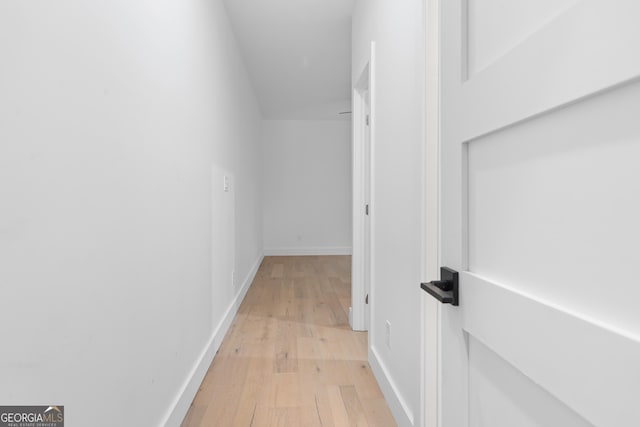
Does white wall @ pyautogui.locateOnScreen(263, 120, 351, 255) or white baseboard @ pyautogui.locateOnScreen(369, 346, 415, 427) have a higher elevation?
white wall @ pyautogui.locateOnScreen(263, 120, 351, 255)

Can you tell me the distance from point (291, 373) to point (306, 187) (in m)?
4.91

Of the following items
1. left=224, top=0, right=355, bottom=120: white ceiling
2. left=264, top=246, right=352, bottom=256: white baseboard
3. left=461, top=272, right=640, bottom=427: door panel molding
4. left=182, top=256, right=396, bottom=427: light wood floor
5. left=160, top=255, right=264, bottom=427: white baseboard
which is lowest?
left=182, top=256, right=396, bottom=427: light wood floor

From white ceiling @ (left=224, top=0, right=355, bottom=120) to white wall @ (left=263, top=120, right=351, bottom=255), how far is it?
42.0 inches

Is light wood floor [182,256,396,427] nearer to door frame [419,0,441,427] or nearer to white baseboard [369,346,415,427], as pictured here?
white baseboard [369,346,415,427]

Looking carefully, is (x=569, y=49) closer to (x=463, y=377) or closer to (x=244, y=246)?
(x=463, y=377)

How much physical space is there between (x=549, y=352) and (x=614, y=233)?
19cm

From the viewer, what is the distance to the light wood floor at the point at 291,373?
5.74ft

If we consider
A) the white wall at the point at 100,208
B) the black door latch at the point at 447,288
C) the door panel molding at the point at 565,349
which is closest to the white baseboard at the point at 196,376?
the white wall at the point at 100,208

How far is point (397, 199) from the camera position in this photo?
5.66 ft

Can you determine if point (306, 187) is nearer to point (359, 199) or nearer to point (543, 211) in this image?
point (359, 199)

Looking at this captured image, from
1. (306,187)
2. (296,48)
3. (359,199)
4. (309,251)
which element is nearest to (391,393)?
(359,199)

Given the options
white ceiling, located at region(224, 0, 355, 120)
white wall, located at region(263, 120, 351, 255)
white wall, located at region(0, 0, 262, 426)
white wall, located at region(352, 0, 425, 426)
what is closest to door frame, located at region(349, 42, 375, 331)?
white wall, located at region(352, 0, 425, 426)

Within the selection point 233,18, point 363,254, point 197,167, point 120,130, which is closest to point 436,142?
point 120,130

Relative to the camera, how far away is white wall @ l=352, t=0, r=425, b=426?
4.77ft
